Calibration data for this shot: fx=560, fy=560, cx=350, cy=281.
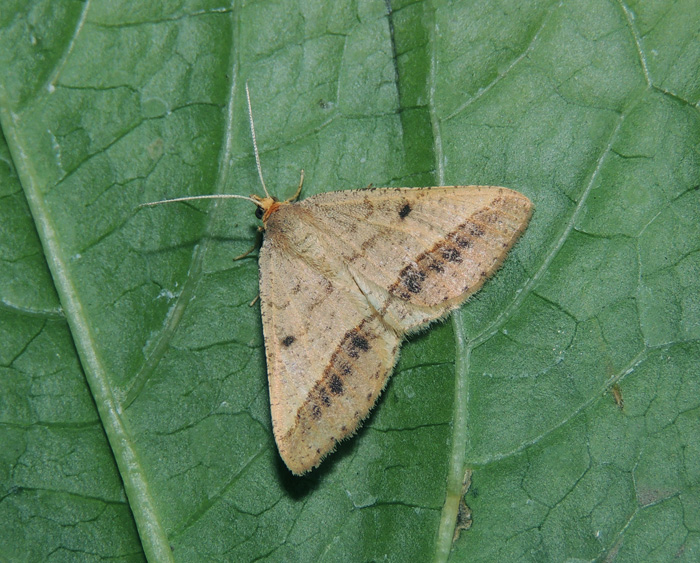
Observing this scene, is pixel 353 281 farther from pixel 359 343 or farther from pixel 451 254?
pixel 451 254

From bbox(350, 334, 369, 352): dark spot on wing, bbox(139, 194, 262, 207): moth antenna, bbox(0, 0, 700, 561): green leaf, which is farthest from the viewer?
bbox(139, 194, 262, 207): moth antenna

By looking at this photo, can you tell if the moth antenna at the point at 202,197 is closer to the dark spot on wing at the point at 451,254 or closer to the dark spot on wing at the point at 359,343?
the dark spot on wing at the point at 359,343

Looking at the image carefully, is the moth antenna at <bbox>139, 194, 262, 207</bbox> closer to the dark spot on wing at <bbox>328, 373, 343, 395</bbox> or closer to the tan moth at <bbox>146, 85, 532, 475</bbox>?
the tan moth at <bbox>146, 85, 532, 475</bbox>

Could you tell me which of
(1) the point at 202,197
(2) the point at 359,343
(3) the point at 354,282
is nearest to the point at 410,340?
(2) the point at 359,343

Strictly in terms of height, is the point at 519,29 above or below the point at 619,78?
above

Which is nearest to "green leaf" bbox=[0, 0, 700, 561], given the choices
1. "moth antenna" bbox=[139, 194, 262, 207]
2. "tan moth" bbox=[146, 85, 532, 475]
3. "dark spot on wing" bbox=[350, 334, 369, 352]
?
"moth antenna" bbox=[139, 194, 262, 207]

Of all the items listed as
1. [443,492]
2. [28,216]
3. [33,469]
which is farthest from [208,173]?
[443,492]

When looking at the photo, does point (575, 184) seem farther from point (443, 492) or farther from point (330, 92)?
point (443, 492)
